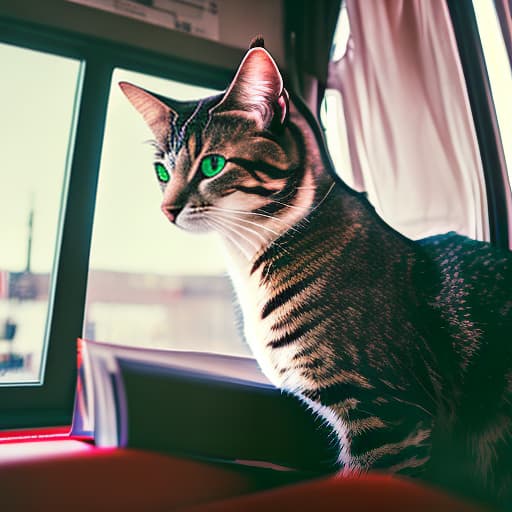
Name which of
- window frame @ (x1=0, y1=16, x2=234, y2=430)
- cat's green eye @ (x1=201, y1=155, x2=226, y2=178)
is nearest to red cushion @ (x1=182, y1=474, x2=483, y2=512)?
window frame @ (x1=0, y1=16, x2=234, y2=430)

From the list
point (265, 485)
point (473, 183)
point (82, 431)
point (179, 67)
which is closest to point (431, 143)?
point (473, 183)

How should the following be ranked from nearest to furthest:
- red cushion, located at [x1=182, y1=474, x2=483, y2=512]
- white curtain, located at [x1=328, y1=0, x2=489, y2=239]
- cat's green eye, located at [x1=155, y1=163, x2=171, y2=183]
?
red cushion, located at [x1=182, y1=474, x2=483, y2=512] → white curtain, located at [x1=328, y1=0, x2=489, y2=239] → cat's green eye, located at [x1=155, y1=163, x2=171, y2=183]

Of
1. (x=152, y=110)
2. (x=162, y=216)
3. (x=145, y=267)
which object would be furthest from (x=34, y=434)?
(x=152, y=110)

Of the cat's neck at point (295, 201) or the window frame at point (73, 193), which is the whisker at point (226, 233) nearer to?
the cat's neck at point (295, 201)

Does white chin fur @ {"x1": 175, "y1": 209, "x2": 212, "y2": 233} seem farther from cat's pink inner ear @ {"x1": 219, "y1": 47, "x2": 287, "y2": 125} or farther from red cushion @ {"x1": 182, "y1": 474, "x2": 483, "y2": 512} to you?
red cushion @ {"x1": 182, "y1": 474, "x2": 483, "y2": 512}

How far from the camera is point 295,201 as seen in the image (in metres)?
1.02

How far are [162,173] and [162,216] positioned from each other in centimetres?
11

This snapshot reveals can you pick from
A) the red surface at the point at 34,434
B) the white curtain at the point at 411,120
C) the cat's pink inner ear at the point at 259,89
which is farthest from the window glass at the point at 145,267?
the white curtain at the point at 411,120

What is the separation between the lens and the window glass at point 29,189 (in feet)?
3.74

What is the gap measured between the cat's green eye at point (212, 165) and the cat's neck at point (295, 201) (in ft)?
0.45

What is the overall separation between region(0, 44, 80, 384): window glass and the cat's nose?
344mm

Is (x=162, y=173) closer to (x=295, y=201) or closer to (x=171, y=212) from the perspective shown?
(x=171, y=212)

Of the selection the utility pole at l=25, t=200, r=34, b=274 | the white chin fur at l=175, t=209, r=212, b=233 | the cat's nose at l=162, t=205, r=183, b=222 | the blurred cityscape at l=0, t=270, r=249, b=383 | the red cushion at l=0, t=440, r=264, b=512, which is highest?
the cat's nose at l=162, t=205, r=183, b=222

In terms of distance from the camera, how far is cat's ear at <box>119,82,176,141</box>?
3.63ft
